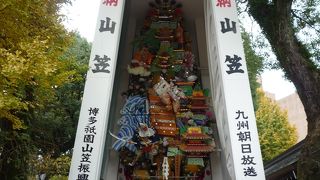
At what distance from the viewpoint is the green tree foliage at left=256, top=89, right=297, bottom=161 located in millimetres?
17844

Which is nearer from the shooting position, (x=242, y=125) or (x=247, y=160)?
(x=247, y=160)

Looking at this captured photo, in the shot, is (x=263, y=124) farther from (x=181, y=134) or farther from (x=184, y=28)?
(x=181, y=134)

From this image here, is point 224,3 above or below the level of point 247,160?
above

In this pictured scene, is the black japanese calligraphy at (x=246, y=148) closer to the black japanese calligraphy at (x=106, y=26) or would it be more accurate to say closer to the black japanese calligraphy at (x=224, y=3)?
the black japanese calligraphy at (x=224, y=3)

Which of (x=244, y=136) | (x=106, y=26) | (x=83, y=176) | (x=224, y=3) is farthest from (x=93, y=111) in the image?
(x=224, y=3)

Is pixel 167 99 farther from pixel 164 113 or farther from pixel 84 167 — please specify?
pixel 84 167

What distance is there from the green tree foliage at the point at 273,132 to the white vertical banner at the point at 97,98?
1178 cm

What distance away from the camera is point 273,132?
18688 millimetres

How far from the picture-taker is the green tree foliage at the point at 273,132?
1784cm

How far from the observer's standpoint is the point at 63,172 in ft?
33.1

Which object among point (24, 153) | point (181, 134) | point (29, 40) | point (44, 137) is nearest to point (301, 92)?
point (181, 134)

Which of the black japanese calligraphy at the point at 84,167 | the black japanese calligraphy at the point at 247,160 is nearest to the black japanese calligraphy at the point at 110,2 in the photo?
the black japanese calligraphy at the point at 84,167

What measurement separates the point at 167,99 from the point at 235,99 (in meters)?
2.67

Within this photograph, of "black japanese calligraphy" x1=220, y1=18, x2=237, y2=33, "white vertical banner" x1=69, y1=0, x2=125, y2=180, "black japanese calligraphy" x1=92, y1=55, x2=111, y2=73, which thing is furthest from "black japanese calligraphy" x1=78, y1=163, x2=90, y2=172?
"black japanese calligraphy" x1=220, y1=18, x2=237, y2=33
